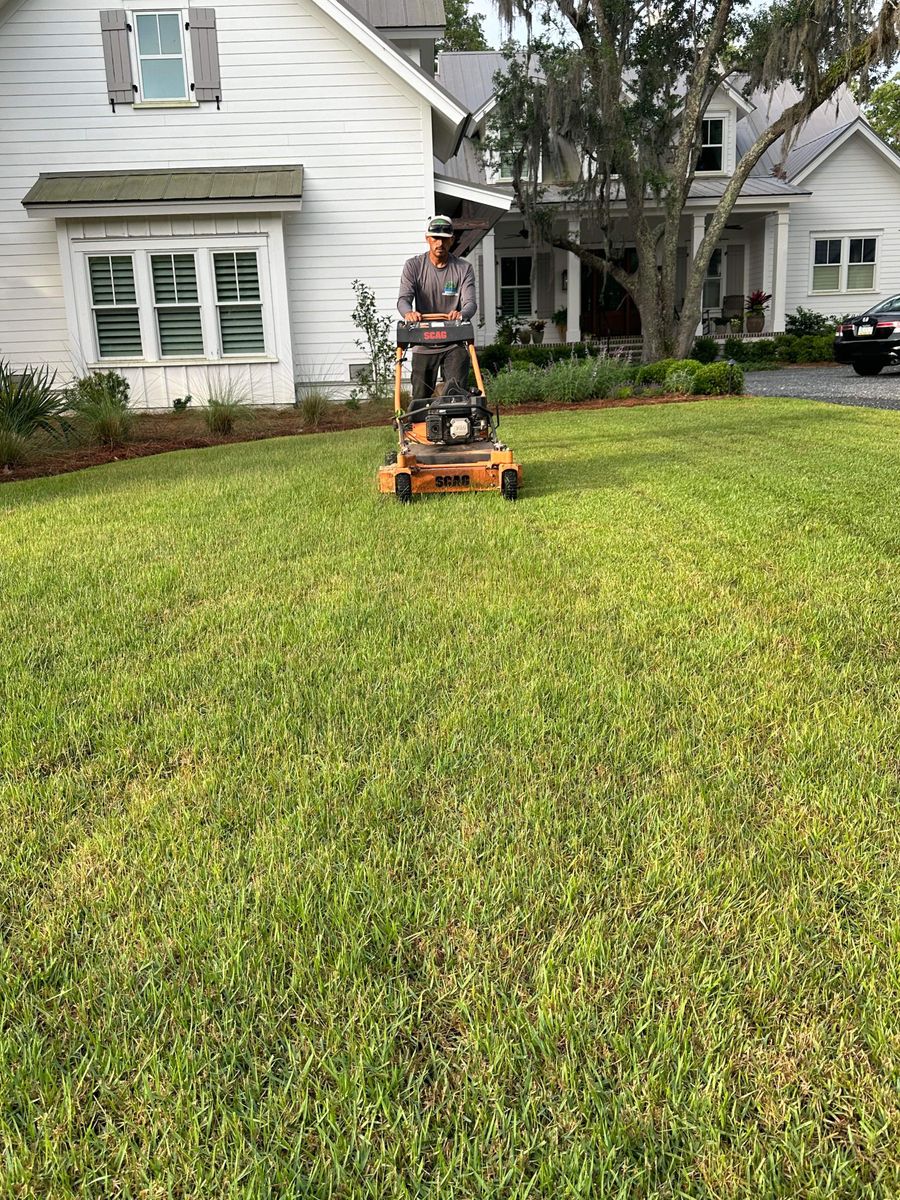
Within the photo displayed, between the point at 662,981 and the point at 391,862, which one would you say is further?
the point at 391,862

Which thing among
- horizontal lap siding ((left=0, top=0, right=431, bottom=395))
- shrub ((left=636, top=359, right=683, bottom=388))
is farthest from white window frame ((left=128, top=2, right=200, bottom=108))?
shrub ((left=636, top=359, right=683, bottom=388))

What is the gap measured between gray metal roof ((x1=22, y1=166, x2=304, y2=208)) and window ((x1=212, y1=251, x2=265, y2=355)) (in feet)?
3.36

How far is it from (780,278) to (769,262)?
1.05m

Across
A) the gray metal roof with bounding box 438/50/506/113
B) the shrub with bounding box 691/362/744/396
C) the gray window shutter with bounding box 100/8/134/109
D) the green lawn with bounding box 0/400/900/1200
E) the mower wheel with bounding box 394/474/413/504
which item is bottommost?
the green lawn with bounding box 0/400/900/1200

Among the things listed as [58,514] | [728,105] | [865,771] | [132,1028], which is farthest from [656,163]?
[132,1028]

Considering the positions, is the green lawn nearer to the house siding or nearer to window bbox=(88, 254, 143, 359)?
window bbox=(88, 254, 143, 359)

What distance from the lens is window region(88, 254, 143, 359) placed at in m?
15.2

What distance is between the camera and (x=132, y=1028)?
1.63 m

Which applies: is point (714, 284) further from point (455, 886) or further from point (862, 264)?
point (455, 886)

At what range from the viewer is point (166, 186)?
48.5 feet

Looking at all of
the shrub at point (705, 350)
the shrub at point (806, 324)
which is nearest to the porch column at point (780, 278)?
the shrub at point (806, 324)

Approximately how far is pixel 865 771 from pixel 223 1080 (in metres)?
1.77

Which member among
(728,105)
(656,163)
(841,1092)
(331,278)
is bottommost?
(841,1092)

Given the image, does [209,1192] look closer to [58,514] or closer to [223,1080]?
[223,1080]
